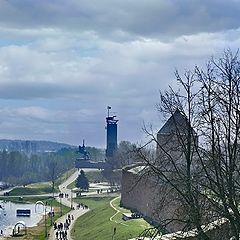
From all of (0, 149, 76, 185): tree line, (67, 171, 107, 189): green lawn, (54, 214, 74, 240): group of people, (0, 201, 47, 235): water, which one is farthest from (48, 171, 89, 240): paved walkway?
(0, 149, 76, 185): tree line

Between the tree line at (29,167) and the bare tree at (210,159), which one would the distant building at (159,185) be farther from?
the tree line at (29,167)

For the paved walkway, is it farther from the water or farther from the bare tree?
the bare tree

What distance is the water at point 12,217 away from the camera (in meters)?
59.4

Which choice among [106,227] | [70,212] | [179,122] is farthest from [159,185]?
[70,212]

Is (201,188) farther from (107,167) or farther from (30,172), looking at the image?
(30,172)

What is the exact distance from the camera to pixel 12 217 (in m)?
69.8

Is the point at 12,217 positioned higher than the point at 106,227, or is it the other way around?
the point at 106,227

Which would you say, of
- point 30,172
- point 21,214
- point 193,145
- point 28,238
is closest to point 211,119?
point 193,145

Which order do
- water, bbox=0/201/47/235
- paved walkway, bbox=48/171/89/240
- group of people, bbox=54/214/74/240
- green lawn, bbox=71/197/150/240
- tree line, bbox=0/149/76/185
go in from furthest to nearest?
tree line, bbox=0/149/76/185 → water, bbox=0/201/47/235 → paved walkway, bbox=48/171/89/240 → group of people, bbox=54/214/74/240 → green lawn, bbox=71/197/150/240

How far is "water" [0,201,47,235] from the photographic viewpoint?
2339 inches

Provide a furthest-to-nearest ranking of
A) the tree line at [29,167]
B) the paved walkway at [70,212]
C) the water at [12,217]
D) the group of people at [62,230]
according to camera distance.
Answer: the tree line at [29,167] → the water at [12,217] → the paved walkway at [70,212] → the group of people at [62,230]

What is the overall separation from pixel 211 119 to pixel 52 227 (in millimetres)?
47252

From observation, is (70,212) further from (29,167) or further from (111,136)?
(29,167)

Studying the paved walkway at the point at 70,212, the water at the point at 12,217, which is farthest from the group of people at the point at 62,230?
the water at the point at 12,217
